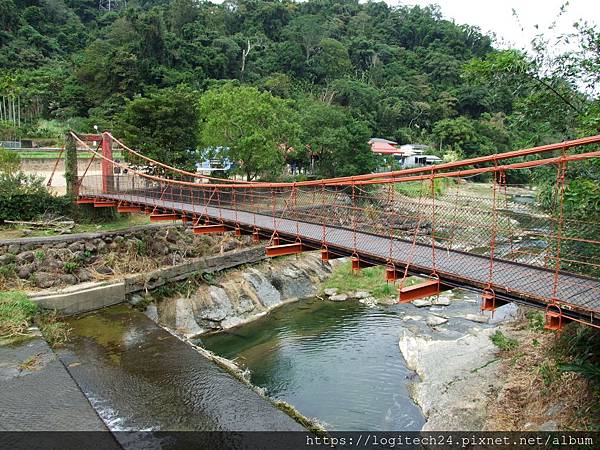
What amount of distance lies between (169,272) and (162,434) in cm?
512

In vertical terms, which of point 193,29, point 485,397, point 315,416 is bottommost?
point 315,416

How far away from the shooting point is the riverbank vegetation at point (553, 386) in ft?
13.9

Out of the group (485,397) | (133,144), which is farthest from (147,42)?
(485,397)

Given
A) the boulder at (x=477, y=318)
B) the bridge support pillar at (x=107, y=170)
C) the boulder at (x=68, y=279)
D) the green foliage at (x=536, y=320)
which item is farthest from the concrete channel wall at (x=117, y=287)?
the green foliage at (x=536, y=320)

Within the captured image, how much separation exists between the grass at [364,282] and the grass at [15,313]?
6.15 meters

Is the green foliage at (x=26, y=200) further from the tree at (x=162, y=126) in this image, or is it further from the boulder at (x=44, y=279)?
the tree at (x=162, y=126)

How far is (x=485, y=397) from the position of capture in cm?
530

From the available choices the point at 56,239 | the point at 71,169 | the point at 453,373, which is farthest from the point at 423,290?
the point at 71,169

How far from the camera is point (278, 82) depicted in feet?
96.1

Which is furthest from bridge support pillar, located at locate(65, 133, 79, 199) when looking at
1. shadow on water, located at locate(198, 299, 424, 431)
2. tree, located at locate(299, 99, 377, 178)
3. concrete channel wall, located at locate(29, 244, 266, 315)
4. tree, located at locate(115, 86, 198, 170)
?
tree, located at locate(299, 99, 377, 178)

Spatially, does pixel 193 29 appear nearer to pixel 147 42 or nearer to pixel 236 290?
pixel 147 42

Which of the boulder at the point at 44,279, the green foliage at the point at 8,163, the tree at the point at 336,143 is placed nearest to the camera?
the boulder at the point at 44,279

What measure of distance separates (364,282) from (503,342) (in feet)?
16.0

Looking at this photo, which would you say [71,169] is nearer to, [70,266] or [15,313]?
[70,266]
